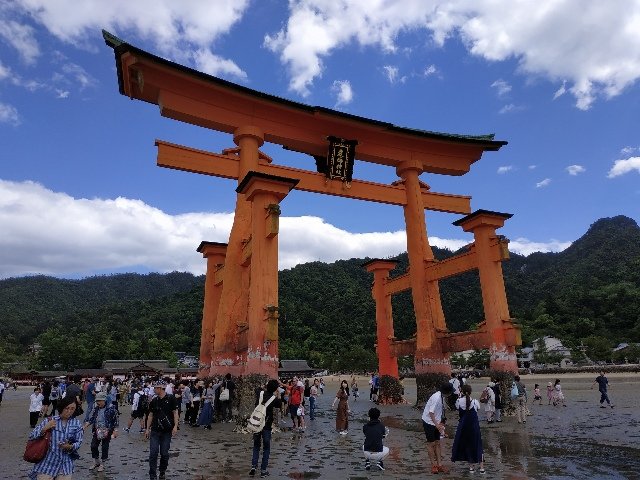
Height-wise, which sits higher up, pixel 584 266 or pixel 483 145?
pixel 584 266

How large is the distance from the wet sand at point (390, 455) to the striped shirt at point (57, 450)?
3.09 meters

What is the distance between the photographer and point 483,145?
20344mm

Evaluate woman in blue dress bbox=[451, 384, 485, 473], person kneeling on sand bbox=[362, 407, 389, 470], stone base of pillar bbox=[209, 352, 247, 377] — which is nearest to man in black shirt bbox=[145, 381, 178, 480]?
person kneeling on sand bbox=[362, 407, 389, 470]

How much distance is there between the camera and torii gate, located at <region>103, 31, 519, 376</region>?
1341 centimetres

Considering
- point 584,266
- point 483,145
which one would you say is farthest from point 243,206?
point 584,266

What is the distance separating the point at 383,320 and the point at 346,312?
226 ft

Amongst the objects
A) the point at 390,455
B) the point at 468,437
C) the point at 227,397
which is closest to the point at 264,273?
the point at 227,397

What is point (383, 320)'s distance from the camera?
885 inches

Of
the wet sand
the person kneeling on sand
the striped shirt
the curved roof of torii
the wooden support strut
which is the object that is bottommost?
the wet sand

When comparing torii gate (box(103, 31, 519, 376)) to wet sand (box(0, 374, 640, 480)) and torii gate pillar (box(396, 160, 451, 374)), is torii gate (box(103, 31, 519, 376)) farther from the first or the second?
wet sand (box(0, 374, 640, 480))

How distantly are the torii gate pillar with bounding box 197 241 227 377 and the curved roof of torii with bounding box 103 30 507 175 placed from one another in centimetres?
541

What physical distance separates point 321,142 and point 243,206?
4.49 meters

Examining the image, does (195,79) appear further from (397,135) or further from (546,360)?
(546,360)

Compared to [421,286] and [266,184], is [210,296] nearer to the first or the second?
[266,184]
